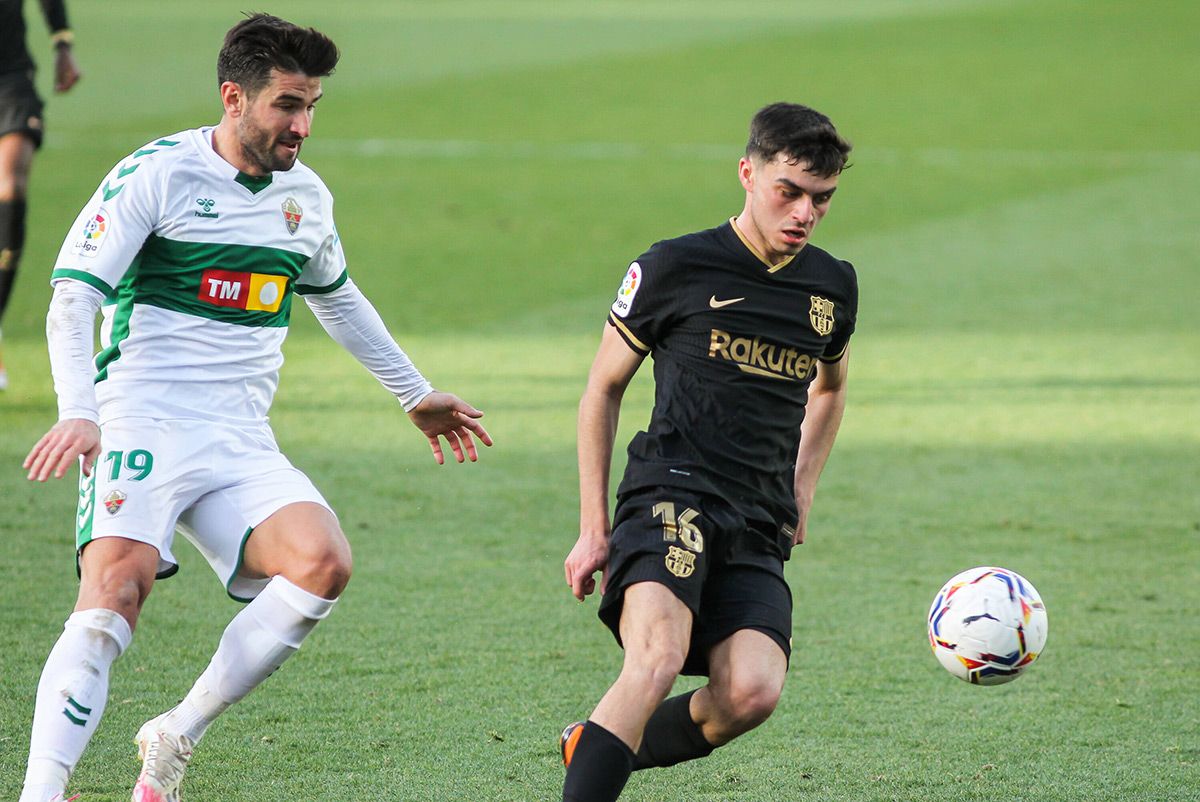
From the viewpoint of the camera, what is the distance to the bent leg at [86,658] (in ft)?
12.7

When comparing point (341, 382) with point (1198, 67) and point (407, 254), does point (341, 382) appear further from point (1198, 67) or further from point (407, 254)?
point (1198, 67)

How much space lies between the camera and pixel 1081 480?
819 cm

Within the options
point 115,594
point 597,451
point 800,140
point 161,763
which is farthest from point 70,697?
point 800,140

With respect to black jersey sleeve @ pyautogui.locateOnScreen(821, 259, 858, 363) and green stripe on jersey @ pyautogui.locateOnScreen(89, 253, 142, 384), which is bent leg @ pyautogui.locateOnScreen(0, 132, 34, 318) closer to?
green stripe on jersey @ pyautogui.locateOnScreen(89, 253, 142, 384)

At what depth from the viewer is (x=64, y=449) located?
12.3ft

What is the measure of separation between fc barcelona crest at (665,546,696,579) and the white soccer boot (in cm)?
134

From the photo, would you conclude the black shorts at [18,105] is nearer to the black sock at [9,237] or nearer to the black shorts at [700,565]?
the black sock at [9,237]

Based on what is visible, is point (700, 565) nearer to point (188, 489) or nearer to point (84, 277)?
point (188, 489)

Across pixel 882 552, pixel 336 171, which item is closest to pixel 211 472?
pixel 882 552

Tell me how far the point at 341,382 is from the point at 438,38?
2108 cm

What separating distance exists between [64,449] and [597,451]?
1.26 m

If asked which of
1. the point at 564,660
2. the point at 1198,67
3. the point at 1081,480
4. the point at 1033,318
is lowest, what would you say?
the point at 564,660

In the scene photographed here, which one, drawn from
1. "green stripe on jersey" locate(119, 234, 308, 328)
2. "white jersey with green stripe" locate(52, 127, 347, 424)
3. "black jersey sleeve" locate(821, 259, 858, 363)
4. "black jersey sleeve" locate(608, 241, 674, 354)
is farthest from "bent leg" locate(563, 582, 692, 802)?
"green stripe on jersey" locate(119, 234, 308, 328)

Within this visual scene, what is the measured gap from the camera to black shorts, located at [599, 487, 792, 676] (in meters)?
4.02
